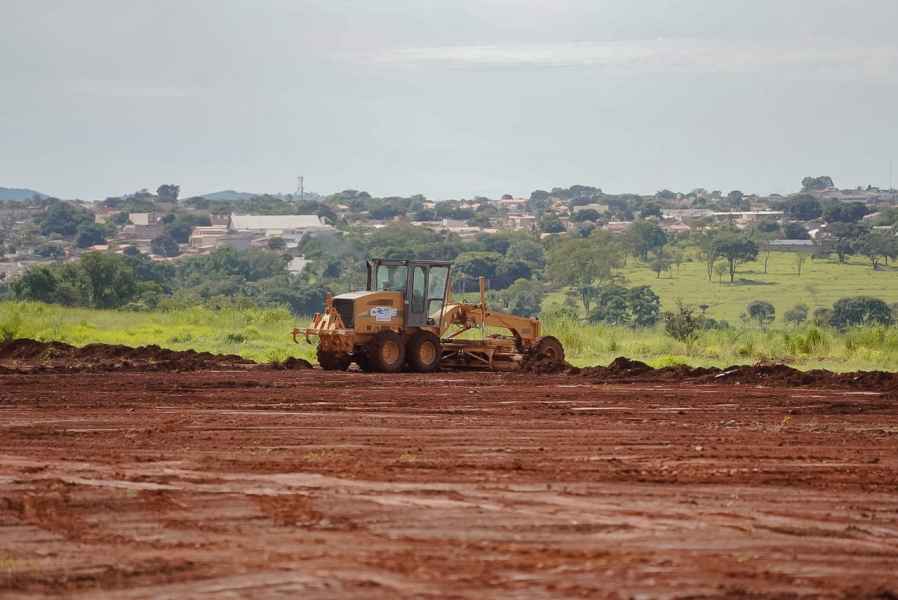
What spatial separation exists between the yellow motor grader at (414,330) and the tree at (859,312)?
4106cm

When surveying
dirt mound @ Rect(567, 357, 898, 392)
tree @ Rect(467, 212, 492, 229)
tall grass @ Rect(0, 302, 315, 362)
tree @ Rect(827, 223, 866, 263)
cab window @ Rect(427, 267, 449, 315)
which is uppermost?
tree @ Rect(467, 212, 492, 229)

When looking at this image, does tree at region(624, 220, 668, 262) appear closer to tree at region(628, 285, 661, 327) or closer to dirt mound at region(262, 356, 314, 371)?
tree at region(628, 285, 661, 327)

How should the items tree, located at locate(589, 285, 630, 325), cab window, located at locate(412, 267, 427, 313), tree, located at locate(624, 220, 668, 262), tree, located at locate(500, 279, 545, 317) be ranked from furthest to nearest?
tree, located at locate(624, 220, 668, 262)
tree, located at locate(500, 279, 545, 317)
tree, located at locate(589, 285, 630, 325)
cab window, located at locate(412, 267, 427, 313)

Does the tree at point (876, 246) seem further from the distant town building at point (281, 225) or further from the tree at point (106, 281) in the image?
the tree at point (106, 281)

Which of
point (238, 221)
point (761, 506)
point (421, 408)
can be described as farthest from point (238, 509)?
point (238, 221)

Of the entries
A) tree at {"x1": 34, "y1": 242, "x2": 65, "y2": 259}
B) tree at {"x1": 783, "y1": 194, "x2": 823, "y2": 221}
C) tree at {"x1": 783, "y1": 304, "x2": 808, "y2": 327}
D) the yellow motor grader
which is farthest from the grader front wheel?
tree at {"x1": 783, "y1": 194, "x2": 823, "y2": 221}

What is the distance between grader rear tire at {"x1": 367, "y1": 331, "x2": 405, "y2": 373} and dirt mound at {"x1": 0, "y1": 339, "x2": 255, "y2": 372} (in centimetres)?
322

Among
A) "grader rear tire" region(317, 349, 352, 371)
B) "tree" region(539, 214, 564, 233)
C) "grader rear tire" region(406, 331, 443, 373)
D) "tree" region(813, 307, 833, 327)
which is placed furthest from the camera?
"tree" region(539, 214, 564, 233)

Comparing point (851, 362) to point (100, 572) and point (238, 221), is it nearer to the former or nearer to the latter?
point (100, 572)

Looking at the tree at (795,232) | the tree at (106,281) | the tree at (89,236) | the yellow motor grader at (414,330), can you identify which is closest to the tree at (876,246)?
the tree at (795,232)

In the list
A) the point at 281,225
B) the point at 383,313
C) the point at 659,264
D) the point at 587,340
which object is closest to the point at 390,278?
the point at 383,313

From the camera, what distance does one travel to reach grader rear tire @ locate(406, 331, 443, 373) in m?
28.1

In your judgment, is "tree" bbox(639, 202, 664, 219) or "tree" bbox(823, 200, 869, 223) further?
"tree" bbox(639, 202, 664, 219)

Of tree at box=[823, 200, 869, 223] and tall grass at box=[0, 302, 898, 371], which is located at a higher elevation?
tree at box=[823, 200, 869, 223]
